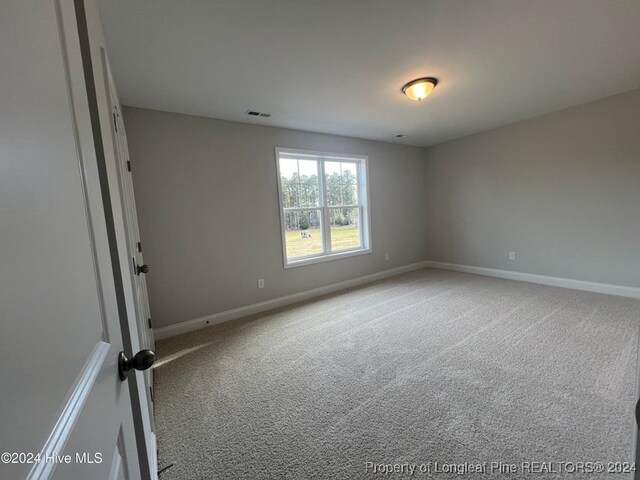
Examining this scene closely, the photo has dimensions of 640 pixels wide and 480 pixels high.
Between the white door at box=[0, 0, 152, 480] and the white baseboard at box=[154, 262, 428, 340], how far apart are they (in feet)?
8.62

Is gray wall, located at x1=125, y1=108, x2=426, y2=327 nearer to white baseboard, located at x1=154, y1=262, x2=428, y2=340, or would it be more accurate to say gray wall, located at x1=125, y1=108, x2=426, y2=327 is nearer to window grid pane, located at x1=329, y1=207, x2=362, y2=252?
white baseboard, located at x1=154, y1=262, x2=428, y2=340

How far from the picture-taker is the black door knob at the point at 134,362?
690 mm

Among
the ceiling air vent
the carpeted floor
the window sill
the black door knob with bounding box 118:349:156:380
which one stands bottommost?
the carpeted floor

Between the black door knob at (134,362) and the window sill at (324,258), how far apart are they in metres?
3.02

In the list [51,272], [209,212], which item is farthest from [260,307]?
[51,272]

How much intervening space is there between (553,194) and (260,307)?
435cm

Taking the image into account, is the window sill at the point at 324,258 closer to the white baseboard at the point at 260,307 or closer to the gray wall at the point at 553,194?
the white baseboard at the point at 260,307

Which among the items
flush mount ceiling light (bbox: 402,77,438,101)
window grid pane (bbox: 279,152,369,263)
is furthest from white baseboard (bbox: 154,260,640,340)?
flush mount ceiling light (bbox: 402,77,438,101)

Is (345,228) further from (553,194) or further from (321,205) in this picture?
(553,194)

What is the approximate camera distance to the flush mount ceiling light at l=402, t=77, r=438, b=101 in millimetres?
2510

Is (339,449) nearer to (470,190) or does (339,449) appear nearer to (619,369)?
(619,369)

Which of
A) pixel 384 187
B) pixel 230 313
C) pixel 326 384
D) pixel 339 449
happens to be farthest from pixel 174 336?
pixel 384 187

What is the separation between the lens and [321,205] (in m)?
4.23

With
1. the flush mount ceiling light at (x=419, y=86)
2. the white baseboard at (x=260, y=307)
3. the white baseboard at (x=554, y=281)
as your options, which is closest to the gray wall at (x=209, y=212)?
the white baseboard at (x=260, y=307)
